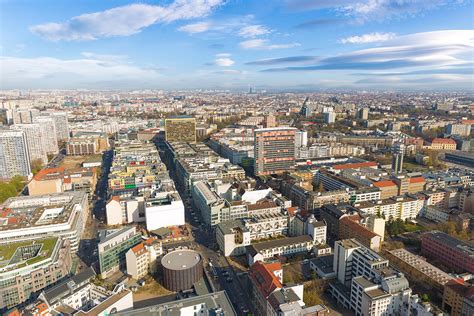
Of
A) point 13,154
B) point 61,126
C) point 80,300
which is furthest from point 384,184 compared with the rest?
point 61,126

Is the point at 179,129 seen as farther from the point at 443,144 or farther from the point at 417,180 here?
the point at 443,144

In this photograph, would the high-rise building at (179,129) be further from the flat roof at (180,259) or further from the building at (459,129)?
the building at (459,129)

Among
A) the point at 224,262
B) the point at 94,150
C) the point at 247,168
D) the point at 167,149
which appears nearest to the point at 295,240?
the point at 224,262

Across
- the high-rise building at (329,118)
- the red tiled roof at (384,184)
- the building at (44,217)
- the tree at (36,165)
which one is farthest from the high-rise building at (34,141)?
the high-rise building at (329,118)

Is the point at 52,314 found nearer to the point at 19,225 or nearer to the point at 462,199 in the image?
the point at 19,225

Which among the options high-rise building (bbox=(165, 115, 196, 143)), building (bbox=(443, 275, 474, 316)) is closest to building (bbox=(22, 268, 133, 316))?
building (bbox=(443, 275, 474, 316))

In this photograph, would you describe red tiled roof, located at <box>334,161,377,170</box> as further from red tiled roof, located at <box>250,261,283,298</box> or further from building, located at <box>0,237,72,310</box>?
building, located at <box>0,237,72,310</box>
